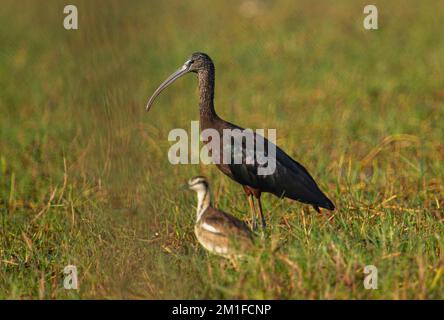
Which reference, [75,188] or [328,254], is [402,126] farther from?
[328,254]

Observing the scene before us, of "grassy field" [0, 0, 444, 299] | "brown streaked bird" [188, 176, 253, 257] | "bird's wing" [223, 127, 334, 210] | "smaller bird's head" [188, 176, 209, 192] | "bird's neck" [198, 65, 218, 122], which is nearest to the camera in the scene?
"grassy field" [0, 0, 444, 299]

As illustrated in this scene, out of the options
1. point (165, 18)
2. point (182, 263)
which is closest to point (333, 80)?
point (165, 18)

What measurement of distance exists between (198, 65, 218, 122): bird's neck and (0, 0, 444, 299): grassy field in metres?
0.49

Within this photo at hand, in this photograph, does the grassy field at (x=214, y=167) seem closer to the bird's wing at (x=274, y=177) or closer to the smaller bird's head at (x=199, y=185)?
the bird's wing at (x=274, y=177)

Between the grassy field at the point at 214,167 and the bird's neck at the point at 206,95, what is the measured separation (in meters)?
0.49

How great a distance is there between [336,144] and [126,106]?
16.6ft

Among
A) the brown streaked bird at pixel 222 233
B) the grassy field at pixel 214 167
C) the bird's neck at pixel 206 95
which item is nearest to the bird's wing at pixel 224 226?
the brown streaked bird at pixel 222 233

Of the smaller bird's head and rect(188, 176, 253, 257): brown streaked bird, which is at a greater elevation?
the smaller bird's head

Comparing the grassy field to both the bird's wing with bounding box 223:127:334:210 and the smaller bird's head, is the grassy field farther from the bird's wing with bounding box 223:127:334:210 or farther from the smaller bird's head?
the smaller bird's head

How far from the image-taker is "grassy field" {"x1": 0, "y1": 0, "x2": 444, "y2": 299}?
490cm

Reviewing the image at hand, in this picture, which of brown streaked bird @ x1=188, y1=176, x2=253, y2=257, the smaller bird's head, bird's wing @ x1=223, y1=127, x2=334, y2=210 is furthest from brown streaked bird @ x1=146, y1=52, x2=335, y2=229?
brown streaked bird @ x1=188, y1=176, x2=253, y2=257

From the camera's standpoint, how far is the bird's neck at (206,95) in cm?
650

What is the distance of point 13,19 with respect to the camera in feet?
57.7

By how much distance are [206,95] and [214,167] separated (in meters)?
1.79
